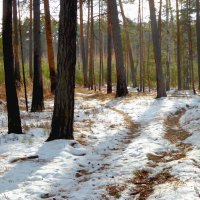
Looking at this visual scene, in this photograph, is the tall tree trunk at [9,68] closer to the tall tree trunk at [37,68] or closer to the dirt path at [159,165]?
the dirt path at [159,165]

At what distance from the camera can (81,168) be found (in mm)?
8117

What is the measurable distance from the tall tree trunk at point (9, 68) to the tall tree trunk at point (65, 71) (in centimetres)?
131

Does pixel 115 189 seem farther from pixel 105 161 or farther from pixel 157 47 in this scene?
pixel 157 47

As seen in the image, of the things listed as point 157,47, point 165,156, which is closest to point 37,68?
point 157,47

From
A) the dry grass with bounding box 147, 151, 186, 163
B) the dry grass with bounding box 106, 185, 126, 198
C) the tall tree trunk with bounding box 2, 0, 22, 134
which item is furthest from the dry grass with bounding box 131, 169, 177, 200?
the tall tree trunk with bounding box 2, 0, 22, 134

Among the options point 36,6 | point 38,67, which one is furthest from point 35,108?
point 36,6

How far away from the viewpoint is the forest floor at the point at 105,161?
6.43 metres

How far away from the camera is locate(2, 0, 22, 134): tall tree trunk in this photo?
33.2 feet

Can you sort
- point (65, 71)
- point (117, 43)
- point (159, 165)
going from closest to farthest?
point (159, 165), point (65, 71), point (117, 43)

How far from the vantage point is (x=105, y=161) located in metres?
8.67

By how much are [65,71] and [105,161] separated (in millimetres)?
2714

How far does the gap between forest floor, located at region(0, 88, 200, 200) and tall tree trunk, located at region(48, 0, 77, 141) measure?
0.49 meters

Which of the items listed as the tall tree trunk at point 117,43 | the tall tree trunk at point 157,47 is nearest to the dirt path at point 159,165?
the tall tree trunk at point 157,47

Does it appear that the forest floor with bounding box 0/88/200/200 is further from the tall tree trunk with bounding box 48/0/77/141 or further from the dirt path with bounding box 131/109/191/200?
the tall tree trunk with bounding box 48/0/77/141
